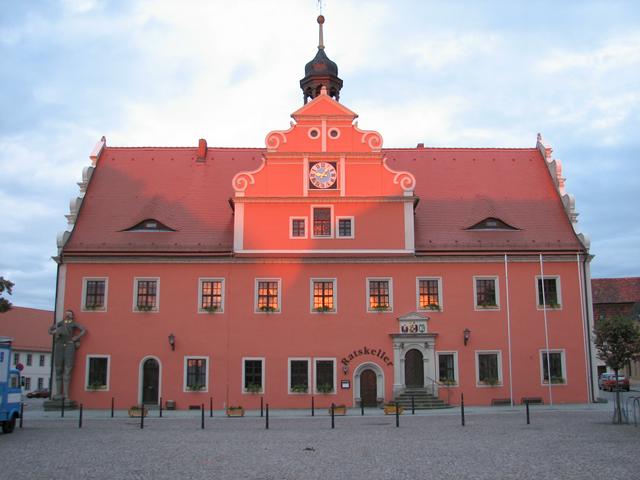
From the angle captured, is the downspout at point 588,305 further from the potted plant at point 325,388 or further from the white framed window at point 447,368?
the potted plant at point 325,388

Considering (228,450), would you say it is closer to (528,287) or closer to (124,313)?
(124,313)

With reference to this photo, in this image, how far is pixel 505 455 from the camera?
Result: 14953 millimetres

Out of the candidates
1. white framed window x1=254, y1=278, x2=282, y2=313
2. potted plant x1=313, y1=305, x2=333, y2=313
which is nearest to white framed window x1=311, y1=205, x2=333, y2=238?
white framed window x1=254, y1=278, x2=282, y2=313

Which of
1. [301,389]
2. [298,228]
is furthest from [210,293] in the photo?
Answer: [301,389]

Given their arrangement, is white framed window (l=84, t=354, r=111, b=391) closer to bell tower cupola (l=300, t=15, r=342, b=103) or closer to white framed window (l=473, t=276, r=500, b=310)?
white framed window (l=473, t=276, r=500, b=310)

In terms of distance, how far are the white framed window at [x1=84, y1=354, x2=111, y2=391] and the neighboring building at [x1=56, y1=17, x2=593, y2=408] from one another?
60 mm

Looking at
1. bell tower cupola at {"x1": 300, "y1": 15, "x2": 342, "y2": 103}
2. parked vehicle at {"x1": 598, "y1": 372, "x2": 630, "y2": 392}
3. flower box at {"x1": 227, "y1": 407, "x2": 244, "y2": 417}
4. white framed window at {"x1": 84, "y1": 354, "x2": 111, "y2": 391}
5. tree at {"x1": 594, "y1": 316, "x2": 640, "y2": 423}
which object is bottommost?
flower box at {"x1": 227, "y1": 407, "x2": 244, "y2": 417}

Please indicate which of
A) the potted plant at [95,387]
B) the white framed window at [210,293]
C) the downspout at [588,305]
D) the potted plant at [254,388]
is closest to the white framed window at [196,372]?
the potted plant at [254,388]

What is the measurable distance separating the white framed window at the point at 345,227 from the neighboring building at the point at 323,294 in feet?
0.31

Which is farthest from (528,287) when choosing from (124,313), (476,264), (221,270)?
(124,313)

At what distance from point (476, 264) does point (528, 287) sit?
2638mm

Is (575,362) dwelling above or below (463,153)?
below

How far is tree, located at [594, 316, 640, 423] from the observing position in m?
23.4

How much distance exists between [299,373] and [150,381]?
6.69 metres
